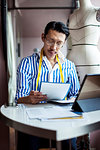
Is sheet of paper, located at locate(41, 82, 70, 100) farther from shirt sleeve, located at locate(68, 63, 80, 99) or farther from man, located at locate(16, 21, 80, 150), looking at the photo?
shirt sleeve, located at locate(68, 63, 80, 99)

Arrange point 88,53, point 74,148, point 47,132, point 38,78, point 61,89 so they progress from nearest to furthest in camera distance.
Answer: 1. point 47,132
2. point 61,89
3. point 74,148
4. point 38,78
5. point 88,53

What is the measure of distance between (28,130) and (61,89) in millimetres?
636

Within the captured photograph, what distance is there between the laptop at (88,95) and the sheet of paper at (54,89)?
0.21 m

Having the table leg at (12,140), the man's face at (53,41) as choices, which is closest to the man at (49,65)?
the man's face at (53,41)

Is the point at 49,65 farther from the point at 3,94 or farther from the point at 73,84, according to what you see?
the point at 3,94

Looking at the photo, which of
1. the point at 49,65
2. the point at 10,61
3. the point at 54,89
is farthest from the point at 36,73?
the point at 10,61

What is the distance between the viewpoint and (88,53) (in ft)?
6.82

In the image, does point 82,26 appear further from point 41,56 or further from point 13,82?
point 13,82

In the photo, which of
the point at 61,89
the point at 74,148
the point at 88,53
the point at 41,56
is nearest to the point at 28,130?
the point at 61,89

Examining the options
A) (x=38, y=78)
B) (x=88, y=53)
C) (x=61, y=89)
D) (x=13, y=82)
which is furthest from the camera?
(x=13, y=82)

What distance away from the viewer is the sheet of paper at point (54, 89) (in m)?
1.39

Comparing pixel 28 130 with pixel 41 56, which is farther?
pixel 41 56

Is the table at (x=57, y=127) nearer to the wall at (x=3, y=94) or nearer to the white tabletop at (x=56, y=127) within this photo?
the white tabletop at (x=56, y=127)

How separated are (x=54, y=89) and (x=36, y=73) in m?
0.46
